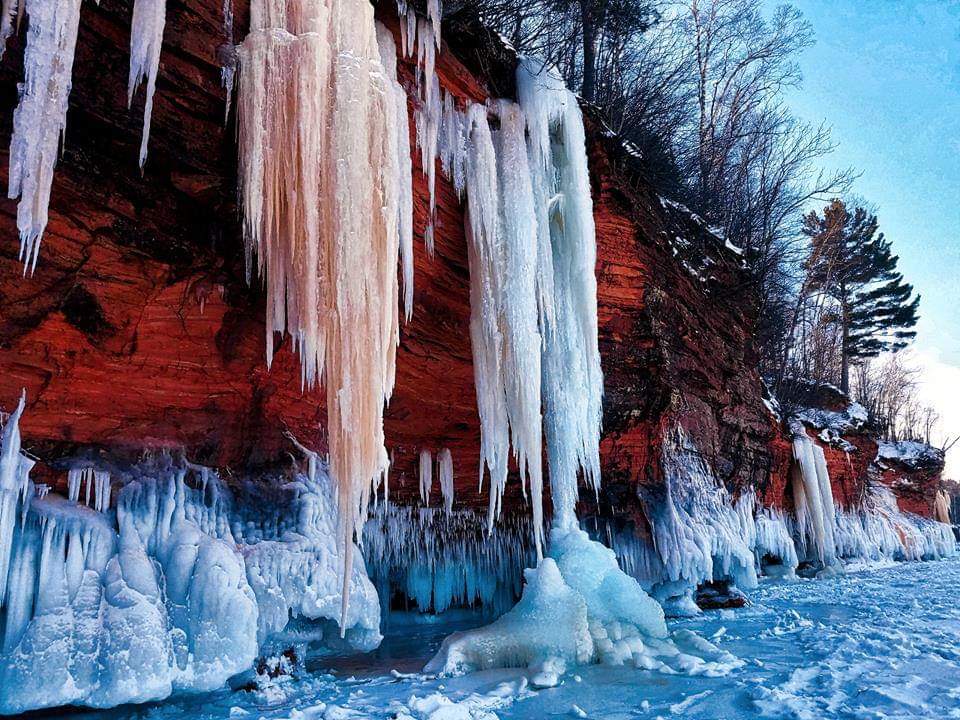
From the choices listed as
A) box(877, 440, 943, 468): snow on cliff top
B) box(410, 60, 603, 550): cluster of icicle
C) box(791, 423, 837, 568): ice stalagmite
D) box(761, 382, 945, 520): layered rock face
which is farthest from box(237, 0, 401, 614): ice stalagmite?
box(877, 440, 943, 468): snow on cliff top

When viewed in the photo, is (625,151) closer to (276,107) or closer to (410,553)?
(276,107)

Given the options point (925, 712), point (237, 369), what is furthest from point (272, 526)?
point (925, 712)

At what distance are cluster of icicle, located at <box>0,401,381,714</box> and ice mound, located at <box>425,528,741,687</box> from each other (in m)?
0.88

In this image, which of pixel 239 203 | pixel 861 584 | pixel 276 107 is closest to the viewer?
pixel 276 107

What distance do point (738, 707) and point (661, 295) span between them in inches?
201

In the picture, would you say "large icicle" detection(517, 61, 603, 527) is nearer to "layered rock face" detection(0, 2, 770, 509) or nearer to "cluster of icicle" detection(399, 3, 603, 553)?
"cluster of icicle" detection(399, 3, 603, 553)

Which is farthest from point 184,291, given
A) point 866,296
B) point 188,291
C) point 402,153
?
point 866,296

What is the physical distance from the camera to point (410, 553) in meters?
7.14

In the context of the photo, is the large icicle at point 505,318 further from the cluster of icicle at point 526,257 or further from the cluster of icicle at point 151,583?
the cluster of icicle at point 151,583

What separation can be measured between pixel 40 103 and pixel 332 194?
149 centimetres

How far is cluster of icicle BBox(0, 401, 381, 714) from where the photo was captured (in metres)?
3.20

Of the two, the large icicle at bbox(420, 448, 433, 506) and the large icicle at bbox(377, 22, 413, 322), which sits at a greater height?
the large icicle at bbox(377, 22, 413, 322)

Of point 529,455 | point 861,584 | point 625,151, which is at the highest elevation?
point 625,151

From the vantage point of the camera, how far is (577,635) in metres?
4.86
